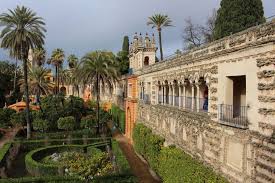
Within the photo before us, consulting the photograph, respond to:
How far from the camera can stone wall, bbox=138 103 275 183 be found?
Answer: 12.6m

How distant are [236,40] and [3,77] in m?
68.3

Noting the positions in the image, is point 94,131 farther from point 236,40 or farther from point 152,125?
point 236,40

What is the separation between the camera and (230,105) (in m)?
15.9

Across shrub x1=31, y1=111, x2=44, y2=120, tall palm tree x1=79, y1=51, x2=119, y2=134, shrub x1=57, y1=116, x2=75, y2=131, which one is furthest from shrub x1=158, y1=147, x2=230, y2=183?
shrub x1=31, y1=111, x2=44, y2=120

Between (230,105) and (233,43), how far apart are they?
291 centimetres

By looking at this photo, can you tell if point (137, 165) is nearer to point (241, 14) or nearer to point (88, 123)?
point (88, 123)

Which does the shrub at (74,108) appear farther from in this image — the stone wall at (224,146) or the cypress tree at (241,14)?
the stone wall at (224,146)

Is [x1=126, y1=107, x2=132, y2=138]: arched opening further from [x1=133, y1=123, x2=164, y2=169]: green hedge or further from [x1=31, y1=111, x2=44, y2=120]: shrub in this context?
[x1=31, y1=111, x2=44, y2=120]: shrub

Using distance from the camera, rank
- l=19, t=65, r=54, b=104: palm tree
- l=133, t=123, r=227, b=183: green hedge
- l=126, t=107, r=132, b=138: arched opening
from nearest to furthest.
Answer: l=133, t=123, r=227, b=183: green hedge → l=126, t=107, r=132, b=138: arched opening → l=19, t=65, r=54, b=104: palm tree

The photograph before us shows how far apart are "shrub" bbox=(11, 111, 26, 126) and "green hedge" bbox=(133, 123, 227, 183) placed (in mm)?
19263

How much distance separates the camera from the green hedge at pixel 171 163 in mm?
16891

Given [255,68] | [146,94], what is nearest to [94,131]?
[146,94]

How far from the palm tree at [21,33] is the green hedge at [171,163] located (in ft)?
55.8

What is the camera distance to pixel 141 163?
1288 inches
